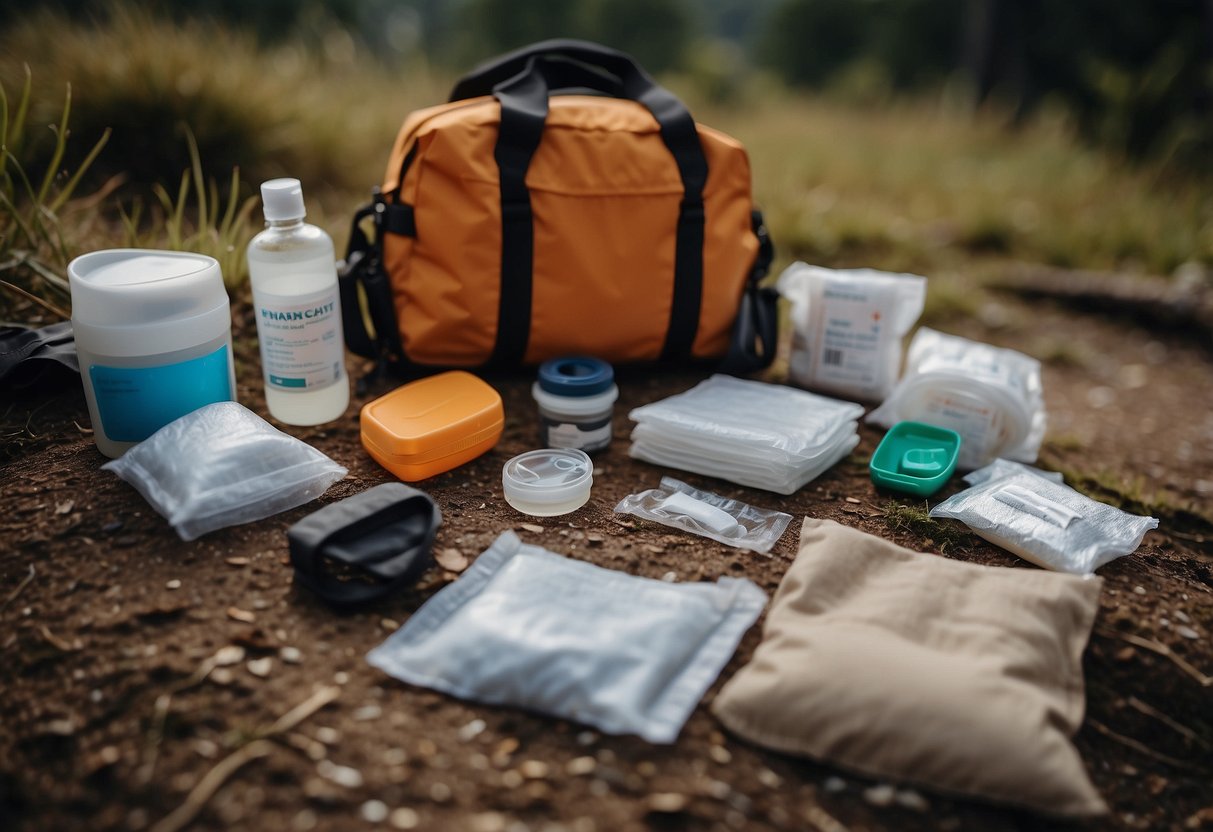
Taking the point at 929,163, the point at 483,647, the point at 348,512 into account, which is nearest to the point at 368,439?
the point at 348,512

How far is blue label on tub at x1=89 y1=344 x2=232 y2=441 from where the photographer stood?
7.49ft

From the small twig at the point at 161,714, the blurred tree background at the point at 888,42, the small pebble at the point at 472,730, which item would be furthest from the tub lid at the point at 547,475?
the blurred tree background at the point at 888,42

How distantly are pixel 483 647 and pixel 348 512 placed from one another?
51cm

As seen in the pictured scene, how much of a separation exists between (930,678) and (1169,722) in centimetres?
71

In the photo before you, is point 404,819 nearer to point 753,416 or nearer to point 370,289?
point 753,416

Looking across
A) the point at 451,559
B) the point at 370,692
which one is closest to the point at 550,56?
the point at 451,559

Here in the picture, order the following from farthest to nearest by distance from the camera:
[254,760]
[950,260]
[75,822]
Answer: [950,260] → [254,760] → [75,822]

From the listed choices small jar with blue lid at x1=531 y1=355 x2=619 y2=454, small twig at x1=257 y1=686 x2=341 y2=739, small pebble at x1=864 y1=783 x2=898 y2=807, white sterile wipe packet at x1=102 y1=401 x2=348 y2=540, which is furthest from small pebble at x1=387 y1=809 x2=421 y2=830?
small jar with blue lid at x1=531 y1=355 x2=619 y2=454

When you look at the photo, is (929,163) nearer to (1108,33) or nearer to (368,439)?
(368,439)

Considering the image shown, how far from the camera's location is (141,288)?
220 centimetres

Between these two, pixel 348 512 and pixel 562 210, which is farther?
pixel 562 210

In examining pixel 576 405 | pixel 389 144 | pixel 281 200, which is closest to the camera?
pixel 281 200

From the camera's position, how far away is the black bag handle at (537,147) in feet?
9.07

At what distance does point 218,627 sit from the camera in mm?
1924
